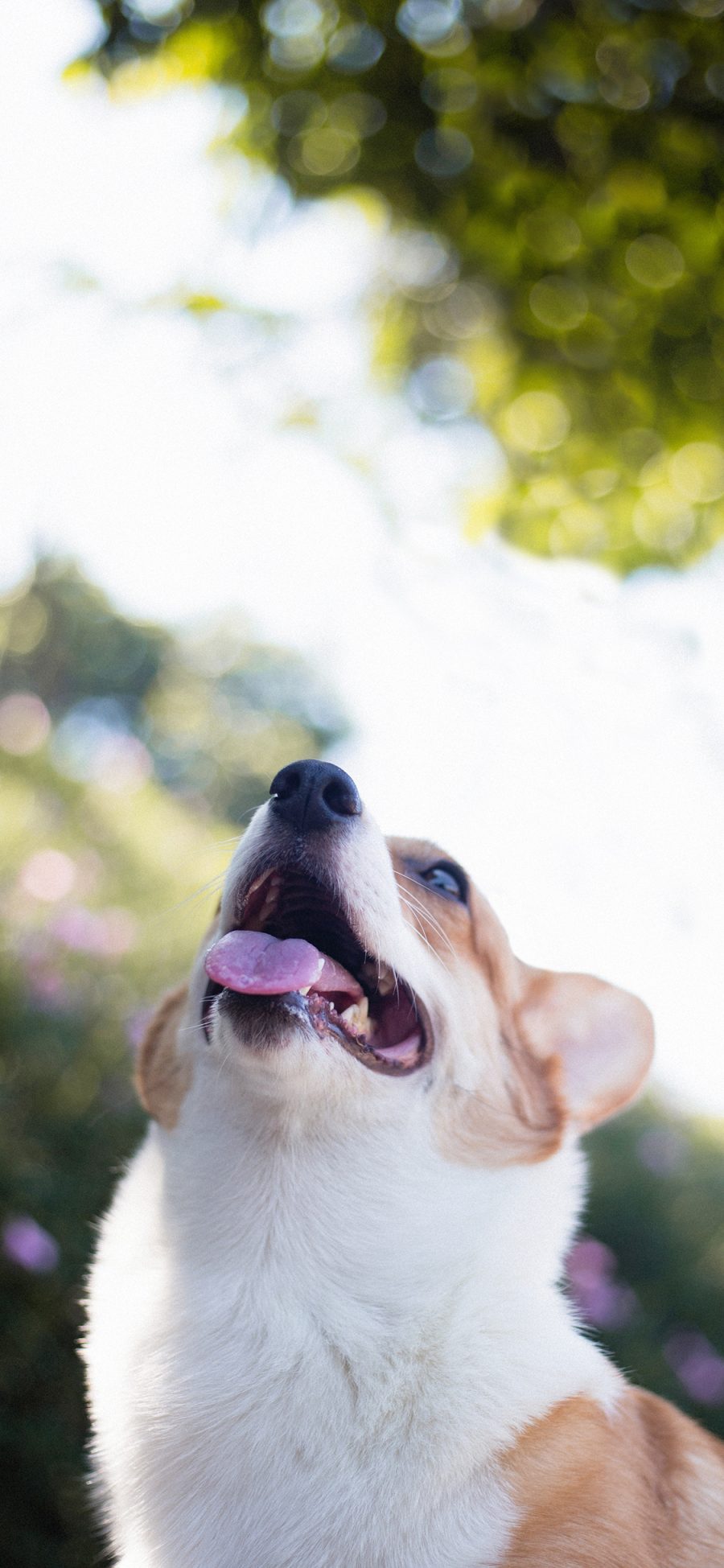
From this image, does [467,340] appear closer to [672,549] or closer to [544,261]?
[544,261]

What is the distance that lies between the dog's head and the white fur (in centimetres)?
1

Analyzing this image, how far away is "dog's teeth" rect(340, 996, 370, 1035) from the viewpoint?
2.17 metres

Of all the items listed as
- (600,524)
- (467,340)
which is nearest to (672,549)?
(600,524)

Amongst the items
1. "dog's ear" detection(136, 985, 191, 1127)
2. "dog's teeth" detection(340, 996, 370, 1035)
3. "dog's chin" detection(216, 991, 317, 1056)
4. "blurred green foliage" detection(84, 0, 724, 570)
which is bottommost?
"dog's ear" detection(136, 985, 191, 1127)

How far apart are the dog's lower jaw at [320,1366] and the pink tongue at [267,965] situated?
1.18ft

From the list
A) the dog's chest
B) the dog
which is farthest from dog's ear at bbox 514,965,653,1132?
the dog's chest

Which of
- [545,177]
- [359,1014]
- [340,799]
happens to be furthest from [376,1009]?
[545,177]

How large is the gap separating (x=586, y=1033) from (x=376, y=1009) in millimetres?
696

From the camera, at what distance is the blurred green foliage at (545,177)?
3580mm

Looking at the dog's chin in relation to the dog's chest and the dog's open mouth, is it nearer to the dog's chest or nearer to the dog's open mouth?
the dog's open mouth

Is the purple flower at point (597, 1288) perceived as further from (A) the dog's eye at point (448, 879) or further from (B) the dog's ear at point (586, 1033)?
(A) the dog's eye at point (448, 879)

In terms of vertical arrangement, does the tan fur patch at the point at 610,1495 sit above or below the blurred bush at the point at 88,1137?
above

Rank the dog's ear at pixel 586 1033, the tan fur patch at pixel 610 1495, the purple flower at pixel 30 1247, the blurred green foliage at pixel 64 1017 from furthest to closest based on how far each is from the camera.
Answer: the purple flower at pixel 30 1247, the blurred green foliage at pixel 64 1017, the dog's ear at pixel 586 1033, the tan fur patch at pixel 610 1495

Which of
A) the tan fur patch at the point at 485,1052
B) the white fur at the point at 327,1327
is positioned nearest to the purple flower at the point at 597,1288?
the tan fur patch at the point at 485,1052
